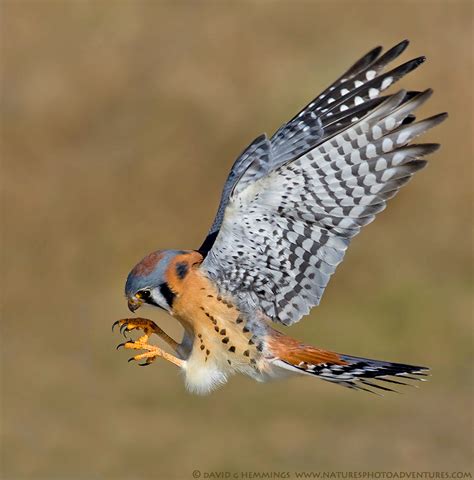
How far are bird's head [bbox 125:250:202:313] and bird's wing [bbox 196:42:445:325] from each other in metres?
0.16

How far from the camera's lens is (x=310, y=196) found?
5.48m

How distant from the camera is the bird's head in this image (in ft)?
18.4

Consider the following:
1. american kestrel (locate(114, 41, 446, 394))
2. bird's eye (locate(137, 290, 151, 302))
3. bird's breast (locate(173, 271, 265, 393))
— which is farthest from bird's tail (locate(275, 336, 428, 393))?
bird's eye (locate(137, 290, 151, 302))

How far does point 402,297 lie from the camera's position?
12.5m

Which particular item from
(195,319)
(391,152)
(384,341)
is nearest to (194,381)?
(195,319)

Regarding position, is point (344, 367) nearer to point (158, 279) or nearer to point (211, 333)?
point (211, 333)

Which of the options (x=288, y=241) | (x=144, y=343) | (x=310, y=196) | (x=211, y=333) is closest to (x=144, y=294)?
(x=144, y=343)

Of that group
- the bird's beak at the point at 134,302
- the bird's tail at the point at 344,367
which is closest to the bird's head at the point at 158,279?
the bird's beak at the point at 134,302

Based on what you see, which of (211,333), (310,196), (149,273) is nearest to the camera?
(310,196)

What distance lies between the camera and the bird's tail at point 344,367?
5.29 m

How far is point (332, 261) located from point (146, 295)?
41.6 inches

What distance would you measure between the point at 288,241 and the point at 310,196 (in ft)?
0.93

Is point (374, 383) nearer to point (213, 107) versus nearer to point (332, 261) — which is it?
point (332, 261)

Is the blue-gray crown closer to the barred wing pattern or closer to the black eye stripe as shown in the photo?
the black eye stripe
